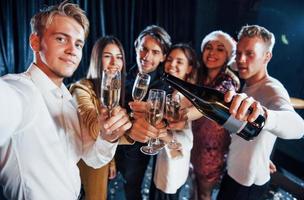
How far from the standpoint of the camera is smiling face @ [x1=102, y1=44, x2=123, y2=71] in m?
1.63

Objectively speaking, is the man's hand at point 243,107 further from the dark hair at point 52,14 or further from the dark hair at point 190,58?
the dark hair at point 190,58

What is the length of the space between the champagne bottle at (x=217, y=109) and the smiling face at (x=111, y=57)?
60 centimetres

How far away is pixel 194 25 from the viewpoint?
348 centimetres

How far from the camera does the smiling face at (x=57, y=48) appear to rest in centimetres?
95

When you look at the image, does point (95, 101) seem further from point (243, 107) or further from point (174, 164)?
point (243, 107)

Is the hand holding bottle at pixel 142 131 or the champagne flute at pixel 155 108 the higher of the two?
the champagne flute at pixel 155 108

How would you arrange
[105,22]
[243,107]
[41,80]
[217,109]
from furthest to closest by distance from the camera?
[105,22] → [217,109] → [41,80] → [243,107]

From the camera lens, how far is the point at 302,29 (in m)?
2.91

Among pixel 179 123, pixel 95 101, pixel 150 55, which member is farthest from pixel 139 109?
pixel 150 55

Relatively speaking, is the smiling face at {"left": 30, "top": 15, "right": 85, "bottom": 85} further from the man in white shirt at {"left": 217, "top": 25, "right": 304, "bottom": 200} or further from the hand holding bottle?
the man in white shirt at {"left": 217, "top": 25, "right": 304, "bottom": 200}

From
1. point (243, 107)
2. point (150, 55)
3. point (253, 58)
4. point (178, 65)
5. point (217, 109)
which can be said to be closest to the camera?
point (243, 107)

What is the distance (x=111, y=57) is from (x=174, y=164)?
0.77m

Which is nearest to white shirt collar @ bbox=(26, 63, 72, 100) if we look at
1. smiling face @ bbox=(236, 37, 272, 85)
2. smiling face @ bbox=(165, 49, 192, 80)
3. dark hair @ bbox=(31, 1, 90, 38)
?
dark hair @ bbox=(31, 1, 90, 38)

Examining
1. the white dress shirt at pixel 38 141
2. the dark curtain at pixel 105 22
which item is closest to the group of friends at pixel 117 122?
the white dress shirt at pixel 38 141
